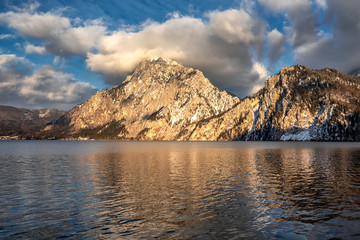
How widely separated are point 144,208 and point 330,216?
17272 millimetres

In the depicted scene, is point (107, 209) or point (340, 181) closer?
point (107, 209)

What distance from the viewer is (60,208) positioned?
87.6 ft

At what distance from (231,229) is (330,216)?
9.90m

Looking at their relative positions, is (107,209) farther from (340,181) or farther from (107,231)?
(340,181)

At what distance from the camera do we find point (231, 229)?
2019 cm

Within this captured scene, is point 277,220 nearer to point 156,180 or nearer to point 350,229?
point 350,229

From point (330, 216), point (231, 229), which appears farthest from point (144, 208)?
point (330, 216)

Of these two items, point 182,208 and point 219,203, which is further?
point 219,203

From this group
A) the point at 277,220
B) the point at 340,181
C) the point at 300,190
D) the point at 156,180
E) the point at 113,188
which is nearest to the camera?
the point at 277,220

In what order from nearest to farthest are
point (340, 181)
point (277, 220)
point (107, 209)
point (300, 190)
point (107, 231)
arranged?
1. point (107, 231)
2. point (277, 220)
3. point (107, 209)
4. point (300, 190)
5. point (340, 181)

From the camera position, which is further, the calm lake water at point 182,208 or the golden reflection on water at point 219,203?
the golden reflection on water at point 219,203

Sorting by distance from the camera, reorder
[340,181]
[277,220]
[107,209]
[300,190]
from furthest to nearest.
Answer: [340,181]
[300,190]
[107,209]
[277,220]

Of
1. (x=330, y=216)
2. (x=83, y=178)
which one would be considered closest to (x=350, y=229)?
(x=330, y=216)

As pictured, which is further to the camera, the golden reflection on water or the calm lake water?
the golden reflection on water
